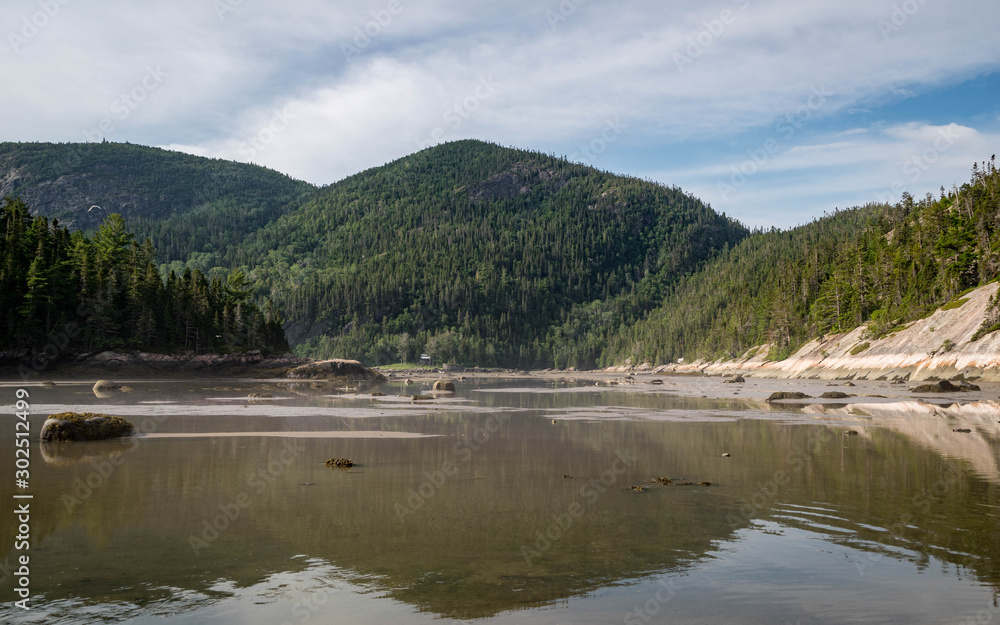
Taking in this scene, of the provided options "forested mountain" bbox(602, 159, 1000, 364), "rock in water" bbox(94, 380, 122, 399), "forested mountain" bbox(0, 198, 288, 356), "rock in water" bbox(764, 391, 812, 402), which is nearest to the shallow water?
"rock in water" bbox(764, 391, 812, 402)

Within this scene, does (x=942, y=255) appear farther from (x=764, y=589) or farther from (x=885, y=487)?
(x=764, y=589)

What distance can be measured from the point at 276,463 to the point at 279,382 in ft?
249

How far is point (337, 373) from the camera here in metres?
104

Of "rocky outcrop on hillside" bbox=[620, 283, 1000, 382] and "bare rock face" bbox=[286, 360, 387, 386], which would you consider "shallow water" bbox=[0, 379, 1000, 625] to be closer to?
"rocky outcrop on hillside" bbox=[620, 283, 1000, 382]

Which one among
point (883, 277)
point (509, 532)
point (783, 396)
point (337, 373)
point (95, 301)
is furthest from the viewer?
point (883, 277)

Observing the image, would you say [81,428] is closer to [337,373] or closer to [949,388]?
[949,388]

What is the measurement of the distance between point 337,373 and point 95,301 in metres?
36.6

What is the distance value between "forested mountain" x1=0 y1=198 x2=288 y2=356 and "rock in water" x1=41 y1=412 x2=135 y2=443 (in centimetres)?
6962

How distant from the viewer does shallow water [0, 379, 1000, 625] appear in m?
8.74

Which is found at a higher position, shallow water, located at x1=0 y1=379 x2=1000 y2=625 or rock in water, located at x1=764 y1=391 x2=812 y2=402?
shallow water, located at x1=0 y1=379 x2=1000 y2=625

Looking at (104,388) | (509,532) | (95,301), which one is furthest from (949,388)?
(95,301)

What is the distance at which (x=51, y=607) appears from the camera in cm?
837

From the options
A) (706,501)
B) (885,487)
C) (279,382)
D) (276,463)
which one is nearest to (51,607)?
(276,463)

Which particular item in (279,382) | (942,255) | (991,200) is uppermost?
(991,200)
